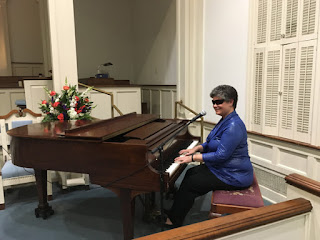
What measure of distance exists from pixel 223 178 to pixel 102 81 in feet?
14.7

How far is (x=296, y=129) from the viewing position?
2.94m

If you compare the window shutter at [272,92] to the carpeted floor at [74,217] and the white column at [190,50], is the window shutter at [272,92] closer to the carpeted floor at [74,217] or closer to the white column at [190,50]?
the carpeted floor at [74,217]

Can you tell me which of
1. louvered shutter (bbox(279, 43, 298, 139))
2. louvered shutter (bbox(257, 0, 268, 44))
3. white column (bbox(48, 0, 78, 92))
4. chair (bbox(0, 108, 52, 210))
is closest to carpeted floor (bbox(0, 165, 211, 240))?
chair (bbox(0, 108, 52, 210))

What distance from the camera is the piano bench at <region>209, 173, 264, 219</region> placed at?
1982 millimetres

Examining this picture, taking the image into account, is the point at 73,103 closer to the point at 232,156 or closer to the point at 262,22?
the point at 232,156

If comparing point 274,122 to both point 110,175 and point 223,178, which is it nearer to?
point 223,178

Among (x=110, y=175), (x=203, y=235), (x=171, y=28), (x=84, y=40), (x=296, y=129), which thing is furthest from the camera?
(x=84, y=40)

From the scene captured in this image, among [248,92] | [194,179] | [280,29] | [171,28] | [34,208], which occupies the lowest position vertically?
[34,208]

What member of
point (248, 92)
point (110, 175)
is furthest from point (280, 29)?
point (110, 175)

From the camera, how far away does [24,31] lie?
28.0 feet

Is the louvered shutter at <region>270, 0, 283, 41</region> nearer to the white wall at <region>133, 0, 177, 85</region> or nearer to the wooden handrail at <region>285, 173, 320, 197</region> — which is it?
the wooden handrail at <region>285, 173, 320, 197</region>

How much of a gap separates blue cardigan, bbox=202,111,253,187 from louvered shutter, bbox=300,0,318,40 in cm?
129

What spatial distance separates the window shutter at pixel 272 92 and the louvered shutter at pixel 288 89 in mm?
82

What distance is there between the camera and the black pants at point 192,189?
2.25 meters
